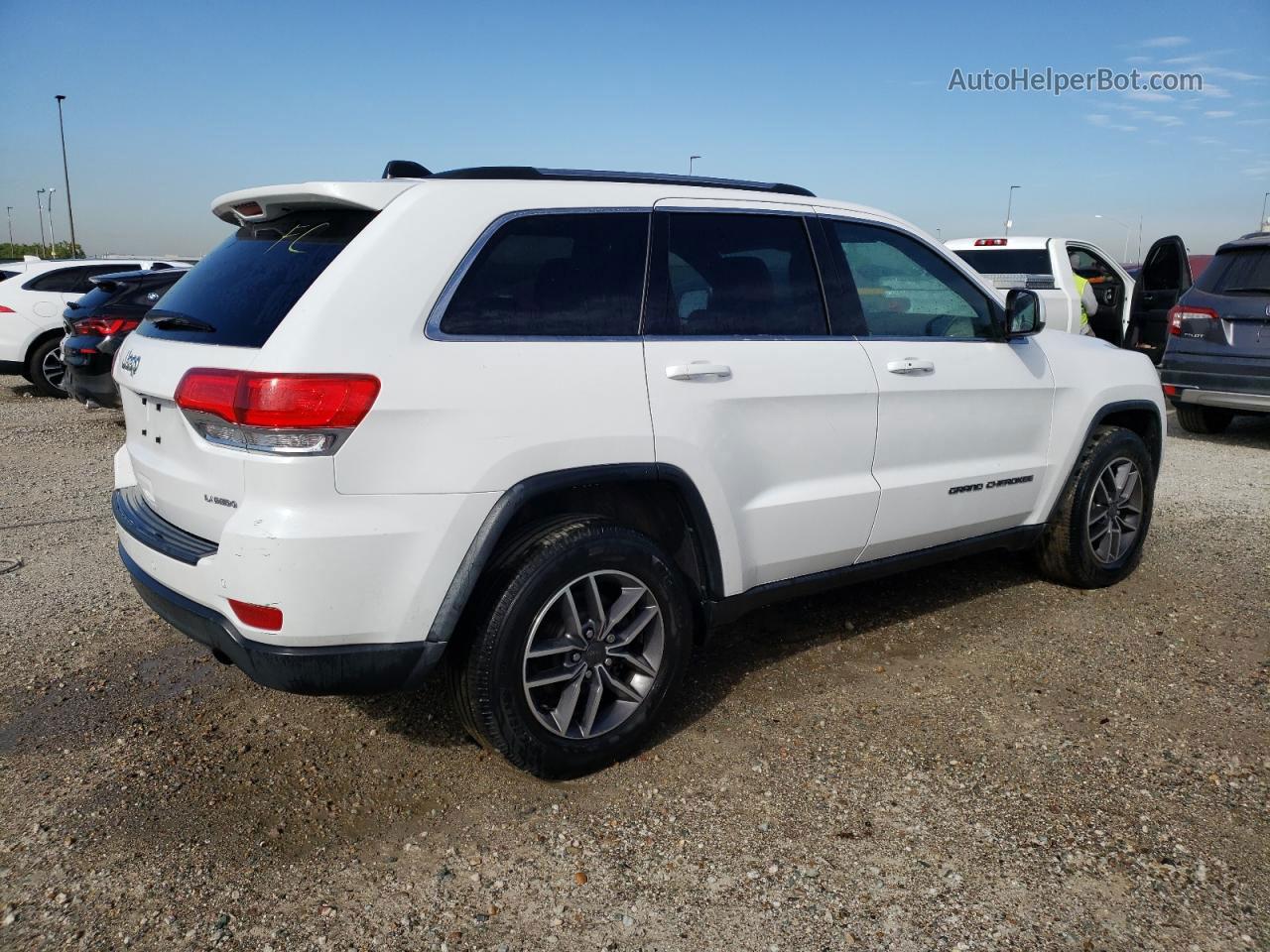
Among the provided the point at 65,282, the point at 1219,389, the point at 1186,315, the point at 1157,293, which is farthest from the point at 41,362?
the point at 1157,293

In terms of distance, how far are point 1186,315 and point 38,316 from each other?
1275cm

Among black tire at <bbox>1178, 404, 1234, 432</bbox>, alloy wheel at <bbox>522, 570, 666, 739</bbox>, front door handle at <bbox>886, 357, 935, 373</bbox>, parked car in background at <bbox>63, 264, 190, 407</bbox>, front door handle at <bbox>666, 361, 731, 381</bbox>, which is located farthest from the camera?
black tire at <bbox>1178, 404, 1234, 432</bbox>

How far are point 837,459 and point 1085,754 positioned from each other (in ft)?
4.26

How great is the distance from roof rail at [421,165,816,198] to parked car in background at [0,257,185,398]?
35.5 feet

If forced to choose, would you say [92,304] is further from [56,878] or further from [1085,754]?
[1085,754]

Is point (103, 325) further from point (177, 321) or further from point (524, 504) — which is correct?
point (524, 504)

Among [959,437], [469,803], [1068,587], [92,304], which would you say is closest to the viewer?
[469,803]

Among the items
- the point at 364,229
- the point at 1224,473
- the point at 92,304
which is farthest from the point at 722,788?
the point at 92,304

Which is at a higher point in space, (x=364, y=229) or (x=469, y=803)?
(x=364, y=229)

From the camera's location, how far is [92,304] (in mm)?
9523

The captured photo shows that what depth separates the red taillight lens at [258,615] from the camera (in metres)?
2.63

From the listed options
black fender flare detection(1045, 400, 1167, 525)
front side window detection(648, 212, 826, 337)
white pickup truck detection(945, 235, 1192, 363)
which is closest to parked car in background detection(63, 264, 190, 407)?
front side window detection(648, 212, 826, 337)

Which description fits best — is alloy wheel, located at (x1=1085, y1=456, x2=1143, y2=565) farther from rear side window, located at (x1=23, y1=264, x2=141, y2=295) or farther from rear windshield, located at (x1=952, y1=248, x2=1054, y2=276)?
rear side window, located at (x1=23, y1=264, x2=141, y2=295)

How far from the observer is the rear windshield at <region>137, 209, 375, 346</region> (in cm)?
280
